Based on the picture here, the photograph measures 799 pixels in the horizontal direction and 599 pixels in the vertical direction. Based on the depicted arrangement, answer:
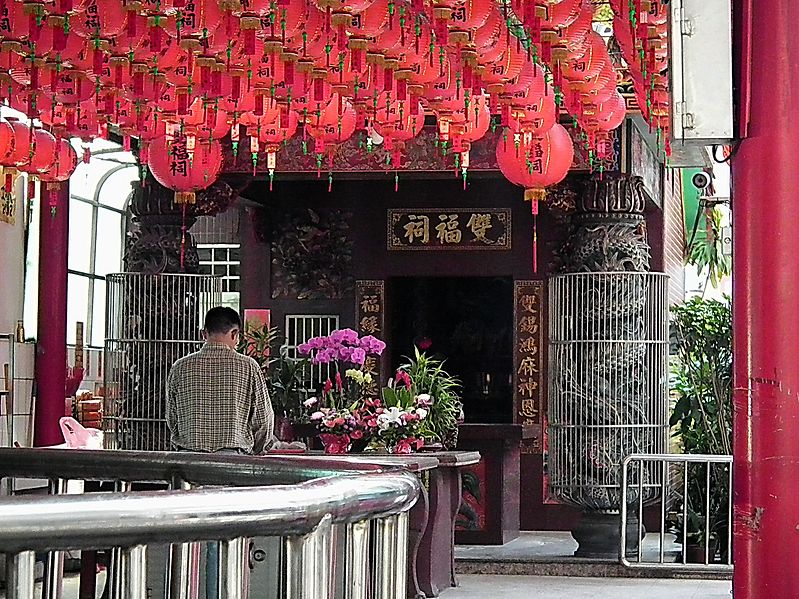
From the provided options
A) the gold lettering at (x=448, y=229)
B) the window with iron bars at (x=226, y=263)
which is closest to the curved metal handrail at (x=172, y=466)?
the gold lettering at (x=448, y=229)

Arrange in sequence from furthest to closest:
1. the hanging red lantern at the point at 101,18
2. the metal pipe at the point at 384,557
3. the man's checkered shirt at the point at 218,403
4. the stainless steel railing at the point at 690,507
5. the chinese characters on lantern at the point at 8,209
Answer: the chinese characters on lantern at the point at 8,209
the stainless steel railing at the point at 690,507
the hanging red lantern at the point at 101,18
the man's checkered shirt at the point at 218,403
the metal pipe at the point at 384,557

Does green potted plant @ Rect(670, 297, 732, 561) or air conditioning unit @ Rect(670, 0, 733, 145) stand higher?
air conditioning unit @ Rect(670, 0, 733, 145)

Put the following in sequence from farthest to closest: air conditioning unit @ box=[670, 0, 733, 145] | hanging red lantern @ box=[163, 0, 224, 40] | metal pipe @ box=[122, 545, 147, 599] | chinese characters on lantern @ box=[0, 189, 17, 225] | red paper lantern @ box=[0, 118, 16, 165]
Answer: chinese characters on lantern @ box=[0, 189, 17, 225], red paper lantern @ box=[0, 118, 16, 165], hanging red lantern @ box=[163, 0, 224, 40], air conditioning unit @ box=[670, 0, 733, 145], metal pipe @ box=[122, 545, 147, 599]

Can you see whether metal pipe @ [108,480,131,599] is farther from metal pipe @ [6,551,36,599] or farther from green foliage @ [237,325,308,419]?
green foliage @ [237,325,308,419]

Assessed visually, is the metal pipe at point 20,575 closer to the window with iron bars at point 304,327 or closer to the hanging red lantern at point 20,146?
the hanging red lantern at point 20,146

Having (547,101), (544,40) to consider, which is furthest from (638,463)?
(544,40)

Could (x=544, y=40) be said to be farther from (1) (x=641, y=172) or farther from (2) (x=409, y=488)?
(2) (x=409, y=488)

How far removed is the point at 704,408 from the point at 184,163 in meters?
3.96

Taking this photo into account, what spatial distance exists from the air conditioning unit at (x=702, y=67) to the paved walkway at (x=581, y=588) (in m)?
4.73

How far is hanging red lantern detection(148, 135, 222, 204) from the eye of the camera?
8.55 m

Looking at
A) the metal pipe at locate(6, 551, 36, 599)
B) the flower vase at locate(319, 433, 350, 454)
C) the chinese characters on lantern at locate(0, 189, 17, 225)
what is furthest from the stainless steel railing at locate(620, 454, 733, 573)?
the metal pipe at locate(6, 551, 36, 599)

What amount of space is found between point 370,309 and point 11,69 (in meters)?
5.02

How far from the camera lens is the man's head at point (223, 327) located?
606cm

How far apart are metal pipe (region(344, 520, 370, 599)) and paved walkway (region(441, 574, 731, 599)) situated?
19.3 feet
